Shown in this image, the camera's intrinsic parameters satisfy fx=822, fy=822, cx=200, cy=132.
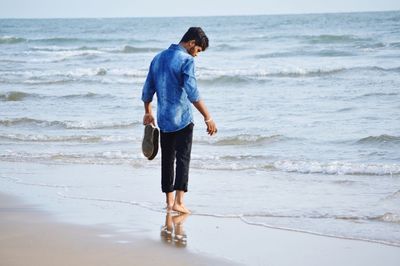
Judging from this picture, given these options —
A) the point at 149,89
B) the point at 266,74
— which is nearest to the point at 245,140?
the point at 149,89

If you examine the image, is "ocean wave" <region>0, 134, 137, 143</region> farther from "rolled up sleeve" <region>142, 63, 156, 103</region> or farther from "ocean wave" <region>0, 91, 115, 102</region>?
"ocean wave" <region>0, 91, 115, 102</region>

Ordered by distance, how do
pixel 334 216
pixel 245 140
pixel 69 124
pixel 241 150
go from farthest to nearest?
pixel 69 124 < pixel 245 140 < pixel 241 150 < pixel 334 216

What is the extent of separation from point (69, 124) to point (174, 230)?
7252 millimetres

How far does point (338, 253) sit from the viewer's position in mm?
5297

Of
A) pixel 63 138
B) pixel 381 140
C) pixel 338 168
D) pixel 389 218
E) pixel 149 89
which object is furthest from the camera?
pixel 63 138

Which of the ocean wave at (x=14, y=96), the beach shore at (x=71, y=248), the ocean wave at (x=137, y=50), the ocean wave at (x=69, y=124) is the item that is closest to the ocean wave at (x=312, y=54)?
the ocean wave at (x=137, y=50)

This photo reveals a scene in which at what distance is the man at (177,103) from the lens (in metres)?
6.27

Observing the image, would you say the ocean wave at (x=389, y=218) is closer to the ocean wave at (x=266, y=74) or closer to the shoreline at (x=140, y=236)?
the shoreline at (x=140, y=236)

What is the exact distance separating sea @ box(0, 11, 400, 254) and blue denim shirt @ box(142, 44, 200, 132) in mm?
785

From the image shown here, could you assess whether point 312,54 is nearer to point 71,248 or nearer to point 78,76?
point 78,76

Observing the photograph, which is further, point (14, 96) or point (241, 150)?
point (14, 96)

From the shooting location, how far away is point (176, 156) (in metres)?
6.61

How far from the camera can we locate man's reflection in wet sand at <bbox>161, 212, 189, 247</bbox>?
561 centimetres

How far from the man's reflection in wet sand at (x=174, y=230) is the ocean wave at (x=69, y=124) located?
6.28 m
